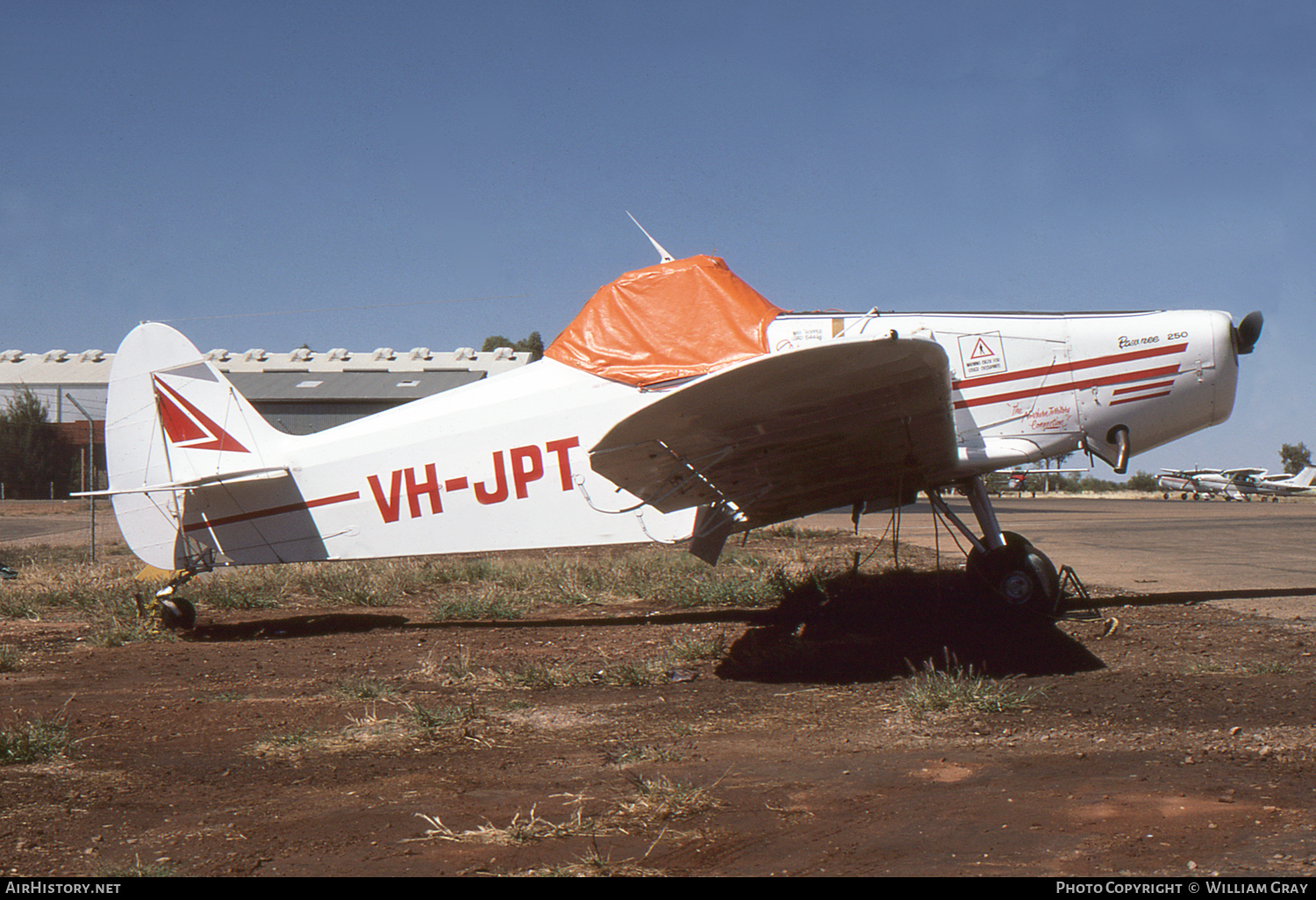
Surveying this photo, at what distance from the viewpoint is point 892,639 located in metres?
6.54

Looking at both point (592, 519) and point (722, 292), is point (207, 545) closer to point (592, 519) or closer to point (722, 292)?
point (592, 519)

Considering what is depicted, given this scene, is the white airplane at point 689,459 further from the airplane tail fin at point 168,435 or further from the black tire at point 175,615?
the airplane tail fin at point 168,435

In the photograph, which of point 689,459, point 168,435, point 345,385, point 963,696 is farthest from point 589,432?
point 345,385

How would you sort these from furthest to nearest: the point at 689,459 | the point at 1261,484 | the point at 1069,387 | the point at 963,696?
the point at 1261,484, the point at 1069,387, the point at 689,459, the point at 963,696

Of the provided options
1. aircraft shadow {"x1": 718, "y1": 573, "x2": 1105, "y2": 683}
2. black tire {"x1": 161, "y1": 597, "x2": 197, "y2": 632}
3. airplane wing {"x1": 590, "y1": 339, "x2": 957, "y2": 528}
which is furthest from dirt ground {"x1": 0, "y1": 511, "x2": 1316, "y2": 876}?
airplane wing {"x1": 590, "y1": 339, "x2": 957, "y2": 528}

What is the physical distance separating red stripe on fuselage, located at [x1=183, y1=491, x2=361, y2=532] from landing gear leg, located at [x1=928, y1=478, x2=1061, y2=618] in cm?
521

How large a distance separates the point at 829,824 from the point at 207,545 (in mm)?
6736

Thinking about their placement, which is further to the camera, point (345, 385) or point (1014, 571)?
point (345, 385)

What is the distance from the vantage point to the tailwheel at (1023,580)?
6.58m

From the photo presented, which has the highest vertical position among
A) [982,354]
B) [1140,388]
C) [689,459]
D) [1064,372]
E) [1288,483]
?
[982,354]

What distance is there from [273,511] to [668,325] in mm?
4007

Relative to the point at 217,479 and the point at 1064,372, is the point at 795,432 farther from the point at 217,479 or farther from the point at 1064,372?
the point at 217,479

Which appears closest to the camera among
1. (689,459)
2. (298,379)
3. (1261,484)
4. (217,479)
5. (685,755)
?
(685,755)

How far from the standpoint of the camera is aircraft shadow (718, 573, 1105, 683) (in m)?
5.65
